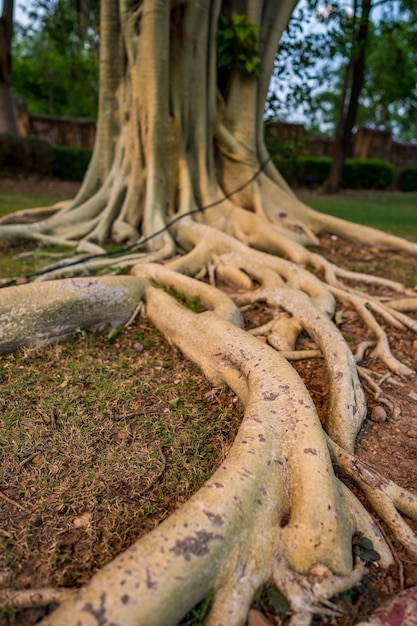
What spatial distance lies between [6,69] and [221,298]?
12053mm

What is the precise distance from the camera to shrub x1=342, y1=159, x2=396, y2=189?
16172 millimetres

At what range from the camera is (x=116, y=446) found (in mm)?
1937

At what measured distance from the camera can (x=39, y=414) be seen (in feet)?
6.88

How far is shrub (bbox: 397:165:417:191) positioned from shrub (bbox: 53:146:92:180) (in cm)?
1202

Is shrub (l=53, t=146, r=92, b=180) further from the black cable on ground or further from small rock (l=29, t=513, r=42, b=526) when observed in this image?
small rock (l=29, t=513, r=42, b=526)

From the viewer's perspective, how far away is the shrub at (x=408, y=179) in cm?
1673

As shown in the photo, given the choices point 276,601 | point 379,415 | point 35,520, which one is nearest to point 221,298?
point 379,415

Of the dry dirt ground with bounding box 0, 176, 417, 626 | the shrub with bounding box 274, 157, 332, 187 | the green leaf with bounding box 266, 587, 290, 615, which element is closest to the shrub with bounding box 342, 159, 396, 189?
the shrub with bounding box 274, 157, 332, 187

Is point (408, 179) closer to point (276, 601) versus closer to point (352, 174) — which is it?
point (352, 174)

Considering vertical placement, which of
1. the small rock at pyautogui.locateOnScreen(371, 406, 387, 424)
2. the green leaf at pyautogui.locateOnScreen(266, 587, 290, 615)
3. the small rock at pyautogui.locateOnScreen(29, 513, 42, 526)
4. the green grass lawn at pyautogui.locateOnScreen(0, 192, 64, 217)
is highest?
the green grass lawn at pyautogui.locateOnScreen(0, 192, 64, 217)

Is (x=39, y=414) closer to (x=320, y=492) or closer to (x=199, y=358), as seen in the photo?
(x=199, y=358)

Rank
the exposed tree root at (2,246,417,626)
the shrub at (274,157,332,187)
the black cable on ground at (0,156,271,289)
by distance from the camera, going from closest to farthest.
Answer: the exposed tree root at (2,246,417,626) < the black cable on ground at (0,156,271,289) < the shrub at (274,157,332,187)

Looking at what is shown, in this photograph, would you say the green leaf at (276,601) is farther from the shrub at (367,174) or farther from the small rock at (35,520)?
the shrub at (367,174)

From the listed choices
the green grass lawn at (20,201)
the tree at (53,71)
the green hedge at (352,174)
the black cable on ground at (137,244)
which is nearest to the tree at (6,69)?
the tree at (53,71)
